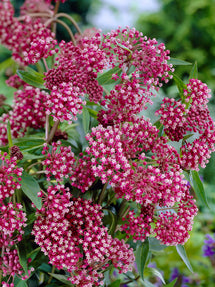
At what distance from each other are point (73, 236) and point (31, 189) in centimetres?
11

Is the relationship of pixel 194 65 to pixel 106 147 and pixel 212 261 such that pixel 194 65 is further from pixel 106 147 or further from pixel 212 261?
pixel 212 261

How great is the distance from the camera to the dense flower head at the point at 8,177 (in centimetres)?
53

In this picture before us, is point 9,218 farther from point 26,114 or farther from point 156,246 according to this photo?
point 156,246

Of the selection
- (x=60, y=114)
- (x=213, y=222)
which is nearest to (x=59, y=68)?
(x=60, y=114)

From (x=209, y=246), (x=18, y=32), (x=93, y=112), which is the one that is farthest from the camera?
(x=209, y=246)

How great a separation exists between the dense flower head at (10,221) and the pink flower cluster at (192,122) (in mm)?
281

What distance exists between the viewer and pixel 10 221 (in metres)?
0.54

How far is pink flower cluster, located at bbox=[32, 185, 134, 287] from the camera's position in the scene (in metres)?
0.55

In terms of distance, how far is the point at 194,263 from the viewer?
210 cm

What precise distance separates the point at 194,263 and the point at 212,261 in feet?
0.36

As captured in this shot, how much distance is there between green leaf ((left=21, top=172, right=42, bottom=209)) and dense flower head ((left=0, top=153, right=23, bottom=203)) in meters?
0.02

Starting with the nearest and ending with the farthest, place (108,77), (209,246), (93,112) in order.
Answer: (108,77) → (93,112) → (209,246)

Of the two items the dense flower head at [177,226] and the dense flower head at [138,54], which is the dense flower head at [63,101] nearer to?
the dense flower head at [138,54]

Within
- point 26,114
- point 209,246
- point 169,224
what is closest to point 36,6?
point 26,114
